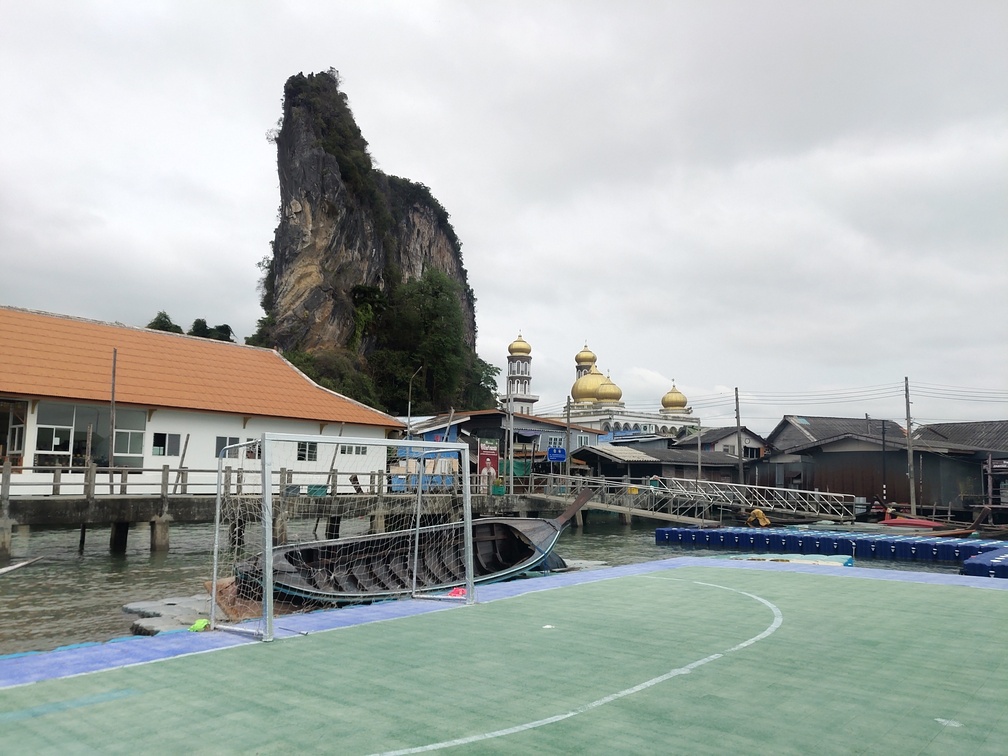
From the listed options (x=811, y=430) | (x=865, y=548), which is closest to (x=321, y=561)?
(x=865, y=548)

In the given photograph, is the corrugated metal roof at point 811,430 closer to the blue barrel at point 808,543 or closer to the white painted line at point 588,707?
the blue barrel at point 808,543

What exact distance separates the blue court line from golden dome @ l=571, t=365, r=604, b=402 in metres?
69.8

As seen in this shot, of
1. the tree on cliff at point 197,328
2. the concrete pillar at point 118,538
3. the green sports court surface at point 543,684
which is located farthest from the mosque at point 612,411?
the green sports court surface at point 543,684

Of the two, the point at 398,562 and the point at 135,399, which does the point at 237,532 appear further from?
the point at 135,399

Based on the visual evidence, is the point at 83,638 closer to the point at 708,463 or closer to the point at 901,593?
the point at 901,593

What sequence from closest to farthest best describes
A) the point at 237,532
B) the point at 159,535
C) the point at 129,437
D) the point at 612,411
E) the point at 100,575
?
the point at 237,532 → the point at 100,575 → the point at 159,535 → the point at 129,437 → the point at 612,411

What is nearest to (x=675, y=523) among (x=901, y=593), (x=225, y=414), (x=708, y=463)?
(x=708, y=463)

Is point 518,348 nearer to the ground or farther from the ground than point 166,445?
farther from the ground

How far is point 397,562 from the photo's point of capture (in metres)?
13.7

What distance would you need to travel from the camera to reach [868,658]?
7.75m

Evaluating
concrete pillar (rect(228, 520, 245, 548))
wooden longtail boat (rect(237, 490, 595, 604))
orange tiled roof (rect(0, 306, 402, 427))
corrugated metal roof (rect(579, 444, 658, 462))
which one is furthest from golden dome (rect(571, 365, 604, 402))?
concrete pillar (rect(228, 520, 245, 548))

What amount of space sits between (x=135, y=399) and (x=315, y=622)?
19.9 m

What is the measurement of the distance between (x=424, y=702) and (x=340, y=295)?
59.2 metres

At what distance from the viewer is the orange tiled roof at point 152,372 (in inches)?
1017
